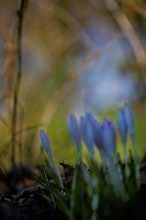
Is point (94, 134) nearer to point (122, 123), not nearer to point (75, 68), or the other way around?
point (122, 123)

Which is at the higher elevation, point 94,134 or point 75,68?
point 75,68

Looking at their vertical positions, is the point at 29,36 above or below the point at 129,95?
above

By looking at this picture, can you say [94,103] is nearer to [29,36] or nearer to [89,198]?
[29,36]

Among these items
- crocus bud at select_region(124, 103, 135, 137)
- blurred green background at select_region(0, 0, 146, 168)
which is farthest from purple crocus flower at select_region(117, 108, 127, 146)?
blurred green background at select_region(0, 0, 146, 168)

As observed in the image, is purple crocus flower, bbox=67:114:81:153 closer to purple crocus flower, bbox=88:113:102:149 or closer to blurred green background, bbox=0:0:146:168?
purple crocus flower, bbox=88:113:102:149

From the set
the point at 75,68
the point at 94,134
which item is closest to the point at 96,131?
the point at 94,134

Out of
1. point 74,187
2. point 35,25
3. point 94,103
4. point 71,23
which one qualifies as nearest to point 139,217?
point 74,187

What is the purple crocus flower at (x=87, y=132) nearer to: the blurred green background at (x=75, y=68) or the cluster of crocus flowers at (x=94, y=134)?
the cluster of crocus flowers at (x=94, y=134)

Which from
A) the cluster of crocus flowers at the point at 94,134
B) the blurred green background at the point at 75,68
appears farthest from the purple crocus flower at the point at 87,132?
the blurred green background at the point at 75,68

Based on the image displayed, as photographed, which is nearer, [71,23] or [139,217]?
[139,217]
